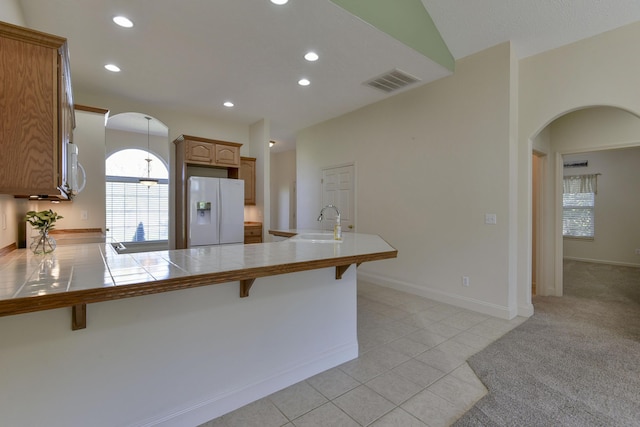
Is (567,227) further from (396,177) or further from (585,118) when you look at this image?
(396,177)

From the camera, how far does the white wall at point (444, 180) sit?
3432 millimetres

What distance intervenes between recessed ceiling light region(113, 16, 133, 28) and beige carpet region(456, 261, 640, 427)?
3953 mm

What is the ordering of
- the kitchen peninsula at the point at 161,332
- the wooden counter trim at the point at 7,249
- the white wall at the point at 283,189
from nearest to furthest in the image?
the kitchen peninsula at the point at 161,332, the wooden counter trim at the point at 7,249, the white wall at the point at 283,189

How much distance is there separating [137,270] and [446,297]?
143 inches

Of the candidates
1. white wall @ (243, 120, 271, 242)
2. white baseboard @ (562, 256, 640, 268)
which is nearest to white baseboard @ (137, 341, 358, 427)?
white wall @ (243, 120, 271, 242)

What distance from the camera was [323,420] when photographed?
5.87 ft

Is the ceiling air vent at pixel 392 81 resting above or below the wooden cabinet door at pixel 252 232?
above

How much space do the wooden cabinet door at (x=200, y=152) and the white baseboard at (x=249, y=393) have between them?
149 inches

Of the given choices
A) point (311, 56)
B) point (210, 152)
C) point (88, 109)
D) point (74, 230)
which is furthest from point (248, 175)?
point (311, 56)

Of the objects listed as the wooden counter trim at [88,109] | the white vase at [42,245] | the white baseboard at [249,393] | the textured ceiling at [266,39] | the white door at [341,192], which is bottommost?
the white baseboard at [249,393]

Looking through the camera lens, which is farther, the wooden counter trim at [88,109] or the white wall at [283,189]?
the white wall at [283,189]

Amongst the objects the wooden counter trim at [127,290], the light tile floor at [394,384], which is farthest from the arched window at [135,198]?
the wooden counter trim at [127,290]

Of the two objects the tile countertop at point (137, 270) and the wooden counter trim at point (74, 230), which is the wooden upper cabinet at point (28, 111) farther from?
the wooden counter trim at point (74, 230)

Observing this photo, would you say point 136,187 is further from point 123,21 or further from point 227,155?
point 123,21
